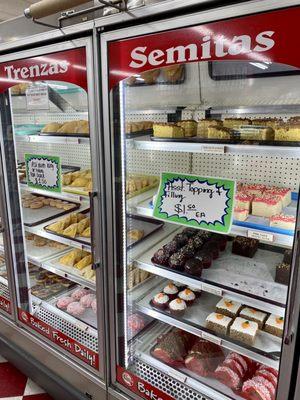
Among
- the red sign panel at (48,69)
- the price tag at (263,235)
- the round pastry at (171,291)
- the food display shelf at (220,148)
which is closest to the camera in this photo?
the food display shelf at (220,148)

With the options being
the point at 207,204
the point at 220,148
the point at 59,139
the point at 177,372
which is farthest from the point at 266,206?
the point at 59,139

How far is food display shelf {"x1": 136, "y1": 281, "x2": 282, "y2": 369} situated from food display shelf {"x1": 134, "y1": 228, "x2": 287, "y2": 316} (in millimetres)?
211

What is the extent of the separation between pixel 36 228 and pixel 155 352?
1083 mm

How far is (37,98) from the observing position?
1.96m

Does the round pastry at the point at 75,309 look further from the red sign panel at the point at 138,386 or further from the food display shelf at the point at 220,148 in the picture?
the food display shelf at the point at 220,148

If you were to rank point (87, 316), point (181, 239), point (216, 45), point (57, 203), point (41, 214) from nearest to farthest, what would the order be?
point (216, 45)
point (181, 239)
point (87, 316)
point (41, 214)
point (57, 203)

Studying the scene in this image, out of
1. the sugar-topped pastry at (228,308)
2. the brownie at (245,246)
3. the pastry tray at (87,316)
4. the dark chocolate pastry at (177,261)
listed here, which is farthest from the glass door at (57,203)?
the brownie at (245,246)

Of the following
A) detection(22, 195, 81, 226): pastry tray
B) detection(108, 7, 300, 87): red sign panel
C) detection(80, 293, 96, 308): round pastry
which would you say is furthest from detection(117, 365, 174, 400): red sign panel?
detection(108, 7, 300, 87): red sign panel

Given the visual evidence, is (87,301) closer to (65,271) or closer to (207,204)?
(65,271)

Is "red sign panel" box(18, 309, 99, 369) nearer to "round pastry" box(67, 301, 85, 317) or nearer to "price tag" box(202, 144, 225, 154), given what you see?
"round pastry" box(67, 301, 85, 317)

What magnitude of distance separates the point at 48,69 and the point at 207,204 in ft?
3.38

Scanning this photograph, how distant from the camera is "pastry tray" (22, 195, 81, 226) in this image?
7.20 feet

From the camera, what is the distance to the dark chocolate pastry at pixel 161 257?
166 centimetres

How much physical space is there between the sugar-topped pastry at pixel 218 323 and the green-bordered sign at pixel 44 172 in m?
1.12
